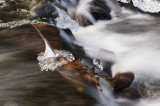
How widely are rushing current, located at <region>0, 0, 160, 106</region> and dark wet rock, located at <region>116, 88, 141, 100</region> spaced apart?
0.12 metres

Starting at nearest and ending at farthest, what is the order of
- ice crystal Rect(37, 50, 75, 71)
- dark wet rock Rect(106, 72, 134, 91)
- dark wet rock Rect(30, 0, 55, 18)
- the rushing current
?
the rushing current
ice crystal Rect(37, 50, 75, 71)
dark wet rock Rect(106, 72, 134, 91)
dark wet rock Rect(30, 0, 55, 18)

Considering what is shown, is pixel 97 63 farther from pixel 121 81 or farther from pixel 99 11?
pixel 99 11

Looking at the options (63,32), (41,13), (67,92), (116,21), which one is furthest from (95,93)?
(116,21)

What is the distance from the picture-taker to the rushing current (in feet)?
15.2

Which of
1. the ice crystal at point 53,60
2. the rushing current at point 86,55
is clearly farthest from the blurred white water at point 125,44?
the ice crystal at point 53,60

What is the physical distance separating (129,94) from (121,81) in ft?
1.47

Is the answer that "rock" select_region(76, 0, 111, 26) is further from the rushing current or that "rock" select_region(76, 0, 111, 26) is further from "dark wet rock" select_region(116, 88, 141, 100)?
"dark wet rock" select_region(116, 88, 141, 100)

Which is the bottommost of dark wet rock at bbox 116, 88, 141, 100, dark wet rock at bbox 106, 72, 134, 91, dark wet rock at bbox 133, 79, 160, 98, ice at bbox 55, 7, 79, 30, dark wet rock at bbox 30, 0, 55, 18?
dark wet rock at bbox 133, 79, 160, 98

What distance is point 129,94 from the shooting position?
18.6 feet

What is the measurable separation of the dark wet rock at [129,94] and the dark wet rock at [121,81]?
13 cm

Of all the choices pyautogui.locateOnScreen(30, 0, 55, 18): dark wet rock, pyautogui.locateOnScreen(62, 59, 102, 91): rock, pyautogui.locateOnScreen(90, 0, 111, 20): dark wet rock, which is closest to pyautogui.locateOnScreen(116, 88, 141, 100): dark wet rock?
pyautogui.locateOnScreen(62, 59, 102, 91): rock

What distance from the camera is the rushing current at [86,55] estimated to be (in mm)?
4637

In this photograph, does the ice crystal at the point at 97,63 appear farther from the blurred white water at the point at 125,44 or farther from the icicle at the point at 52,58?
the icicle at the point at 52,58

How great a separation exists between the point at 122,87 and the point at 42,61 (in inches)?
85.9
